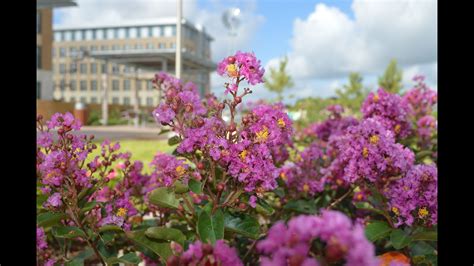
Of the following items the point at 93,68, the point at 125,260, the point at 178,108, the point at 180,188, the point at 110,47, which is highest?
the point at 110,47

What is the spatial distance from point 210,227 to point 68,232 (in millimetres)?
484

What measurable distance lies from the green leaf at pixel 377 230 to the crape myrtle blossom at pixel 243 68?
642 mm

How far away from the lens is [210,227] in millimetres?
1297

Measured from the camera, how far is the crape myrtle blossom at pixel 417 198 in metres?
1.60

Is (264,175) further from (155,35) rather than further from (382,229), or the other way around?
(155,35)

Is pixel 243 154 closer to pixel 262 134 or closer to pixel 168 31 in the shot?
pixel 262 134

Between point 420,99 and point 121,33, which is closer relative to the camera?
point 420,99

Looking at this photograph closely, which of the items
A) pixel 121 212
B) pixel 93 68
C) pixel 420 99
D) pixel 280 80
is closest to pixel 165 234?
pixel 121 212

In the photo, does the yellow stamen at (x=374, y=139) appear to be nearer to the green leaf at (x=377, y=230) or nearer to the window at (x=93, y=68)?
the green leaf at (x=377, y=230)

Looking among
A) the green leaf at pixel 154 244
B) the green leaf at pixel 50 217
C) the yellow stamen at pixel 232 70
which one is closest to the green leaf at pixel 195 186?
the green leaf at pixel 154 244

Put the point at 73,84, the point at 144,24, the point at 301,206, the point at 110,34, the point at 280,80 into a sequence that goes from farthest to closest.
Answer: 1. the point at 110,34
2. the point at 144,24
3. the point at 73,84
4. the point at 280,80
5. the point at 301,206
